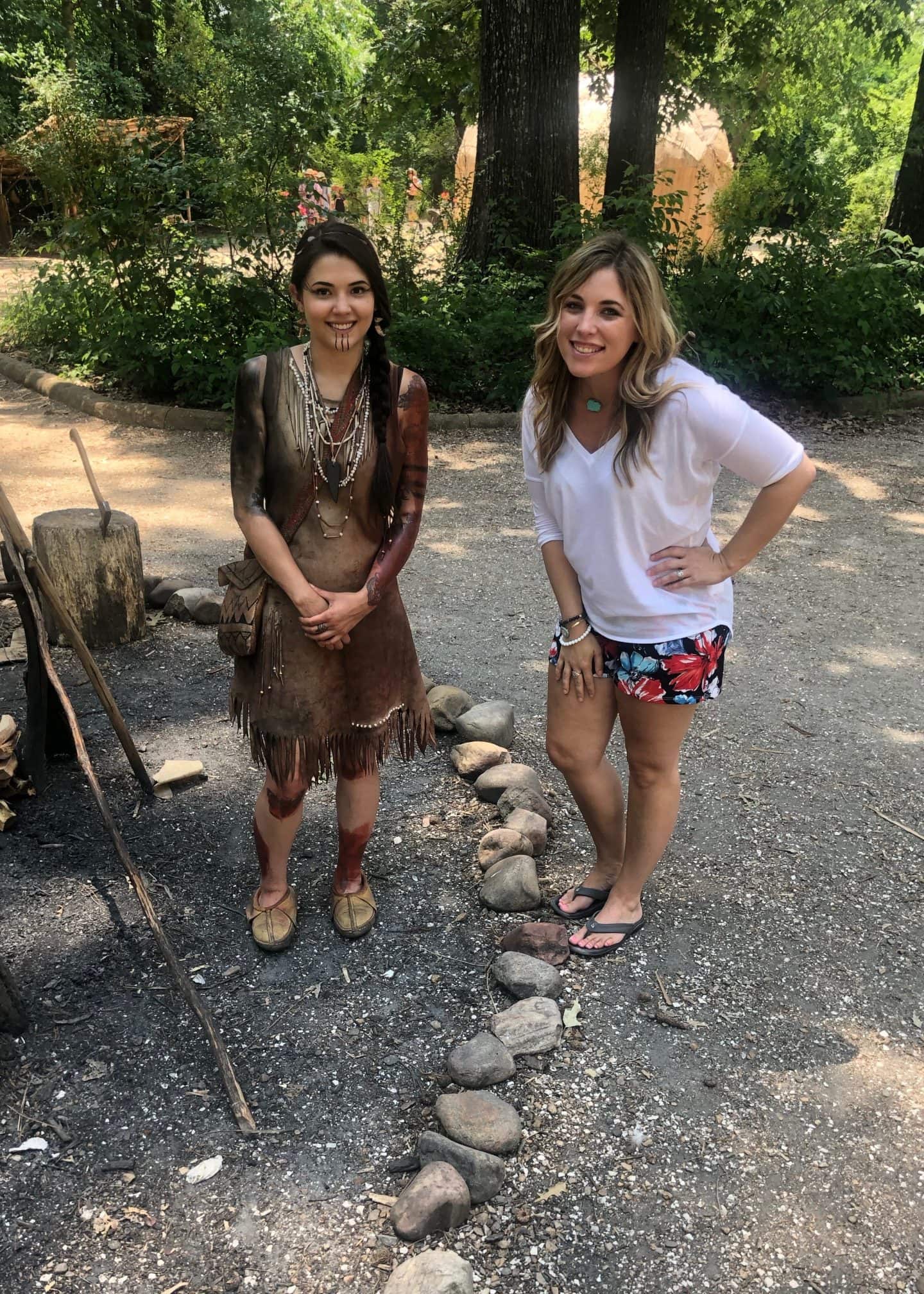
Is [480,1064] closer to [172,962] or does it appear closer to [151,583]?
[172,962]

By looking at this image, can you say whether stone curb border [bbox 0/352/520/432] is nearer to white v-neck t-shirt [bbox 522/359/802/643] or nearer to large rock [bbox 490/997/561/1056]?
white v-neck t-shirt [bbox 522/359/802/643]

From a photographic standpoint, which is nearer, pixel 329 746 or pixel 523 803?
pixel 329 746

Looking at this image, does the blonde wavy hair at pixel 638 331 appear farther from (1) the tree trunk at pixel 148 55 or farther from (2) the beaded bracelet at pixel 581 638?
(1) the tree trunk at pixel 148 55

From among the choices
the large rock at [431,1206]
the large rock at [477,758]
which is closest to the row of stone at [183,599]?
the large rock at [477,758]

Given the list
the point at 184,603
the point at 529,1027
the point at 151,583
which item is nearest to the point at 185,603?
the point at 184,603

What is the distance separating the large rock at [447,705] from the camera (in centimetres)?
383

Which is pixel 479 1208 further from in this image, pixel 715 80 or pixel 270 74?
pixel 715 80

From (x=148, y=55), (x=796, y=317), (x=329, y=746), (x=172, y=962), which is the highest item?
(x=148, y=55)

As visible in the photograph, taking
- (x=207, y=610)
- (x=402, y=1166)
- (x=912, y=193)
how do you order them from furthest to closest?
1. (x=912, y=193)
2. (x=207, y=610)
3. (x=402, y=1166)

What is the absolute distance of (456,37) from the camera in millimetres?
11453

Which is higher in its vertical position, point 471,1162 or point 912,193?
point 912,193

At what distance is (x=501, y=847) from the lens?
122 inches

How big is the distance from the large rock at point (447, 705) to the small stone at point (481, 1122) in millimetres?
1715

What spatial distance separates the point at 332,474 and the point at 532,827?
4.53 ft
